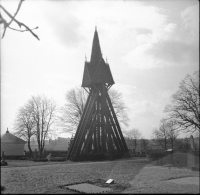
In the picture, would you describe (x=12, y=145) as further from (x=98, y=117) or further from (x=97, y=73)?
(x=97, y=73)

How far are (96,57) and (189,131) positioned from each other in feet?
32.3

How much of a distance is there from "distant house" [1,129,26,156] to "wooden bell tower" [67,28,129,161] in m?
11.6

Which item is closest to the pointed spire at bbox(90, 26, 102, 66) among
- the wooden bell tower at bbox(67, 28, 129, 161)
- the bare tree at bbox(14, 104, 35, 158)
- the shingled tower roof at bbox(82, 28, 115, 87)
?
the wooden bell tower at bbox(67, 28, 129, 161)

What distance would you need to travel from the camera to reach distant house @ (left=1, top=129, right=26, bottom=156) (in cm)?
2756

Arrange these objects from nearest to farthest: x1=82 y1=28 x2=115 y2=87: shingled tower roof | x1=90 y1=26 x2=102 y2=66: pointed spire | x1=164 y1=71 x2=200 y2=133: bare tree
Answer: x1=164 y1=71 x2=200 y2=133: bare tree < x1=82 y1=28 x2=115 y2=87: shingled tower roof < x1=90 y1=26 x2=102 y2=66: pointed spire

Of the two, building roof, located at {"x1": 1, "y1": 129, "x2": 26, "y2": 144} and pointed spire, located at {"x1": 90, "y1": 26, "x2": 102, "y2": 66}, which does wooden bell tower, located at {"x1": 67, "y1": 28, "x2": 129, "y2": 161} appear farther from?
building roof, located at {"x1": 1, "y1": 129, "x2": 26, "y2": 144}

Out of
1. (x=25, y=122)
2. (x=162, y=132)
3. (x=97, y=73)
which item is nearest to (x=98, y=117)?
(x=97, y=73)

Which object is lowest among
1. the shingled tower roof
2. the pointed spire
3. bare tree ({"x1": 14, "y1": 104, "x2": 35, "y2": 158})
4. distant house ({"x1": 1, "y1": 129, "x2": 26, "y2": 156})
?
distant house ({"x1": 1, "y1": 129, "x2": 26, "y2": 156})

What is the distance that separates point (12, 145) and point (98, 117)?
46.3 ft

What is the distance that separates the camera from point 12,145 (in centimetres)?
2834

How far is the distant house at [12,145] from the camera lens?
27562mm

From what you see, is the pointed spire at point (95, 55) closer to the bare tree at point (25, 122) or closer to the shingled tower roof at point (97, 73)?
the shingled tower roof at point (97, 73)

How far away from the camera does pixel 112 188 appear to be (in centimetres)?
701

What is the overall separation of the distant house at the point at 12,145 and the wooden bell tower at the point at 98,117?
11610 millimetres
